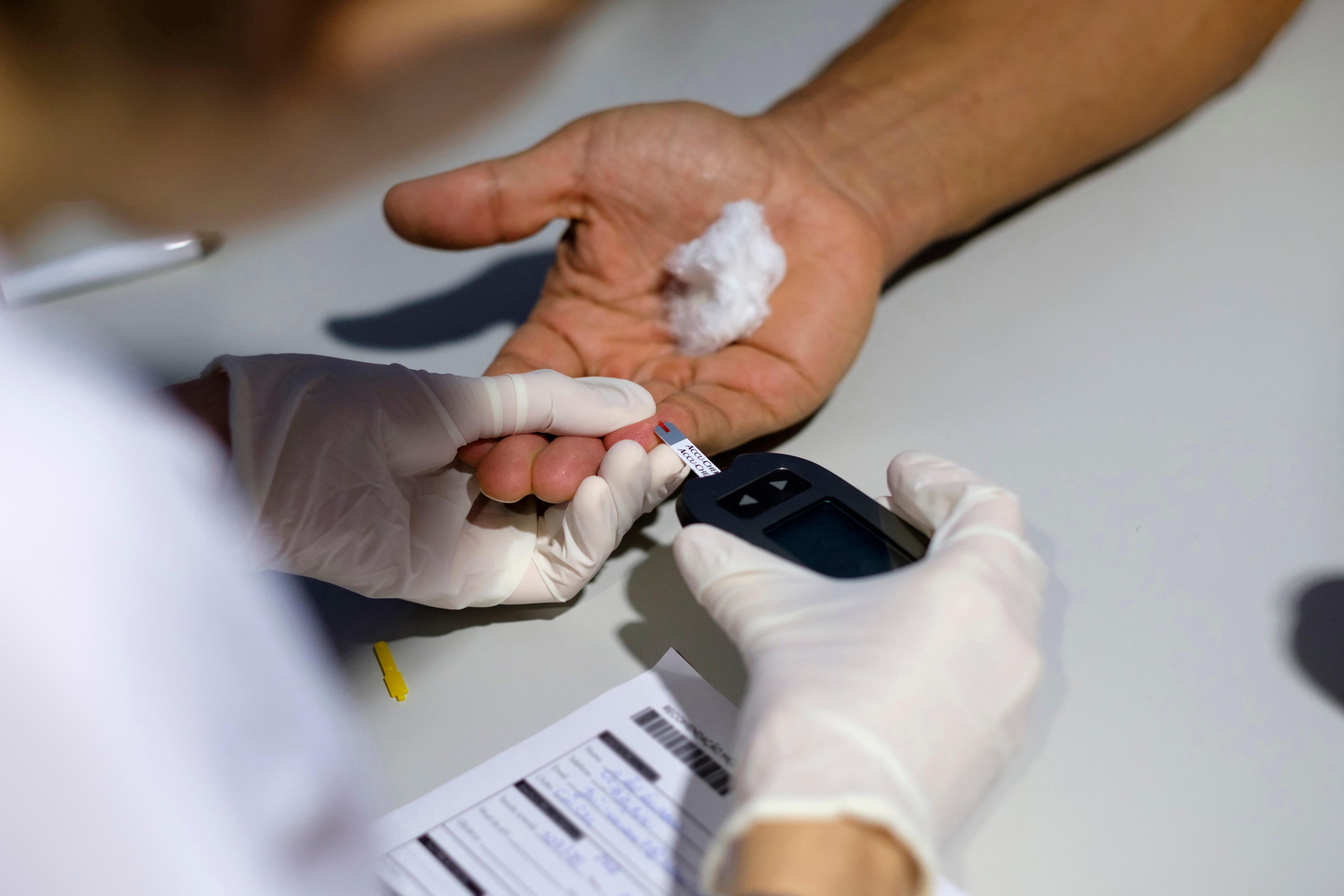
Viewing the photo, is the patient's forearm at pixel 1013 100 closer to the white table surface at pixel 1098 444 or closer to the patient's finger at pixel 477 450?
the white table surface at pixel 1098 444

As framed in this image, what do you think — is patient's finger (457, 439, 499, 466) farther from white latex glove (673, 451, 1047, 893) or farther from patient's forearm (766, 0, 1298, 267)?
patient's forearm (766, 0, 1298, 267)

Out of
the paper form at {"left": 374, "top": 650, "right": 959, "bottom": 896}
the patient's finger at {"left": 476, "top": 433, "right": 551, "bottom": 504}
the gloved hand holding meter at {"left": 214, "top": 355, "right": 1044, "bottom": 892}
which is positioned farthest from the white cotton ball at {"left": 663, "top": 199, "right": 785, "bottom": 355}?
the paper form at {"left": 374, "top": 650, "right": 959, "bottom": 896}

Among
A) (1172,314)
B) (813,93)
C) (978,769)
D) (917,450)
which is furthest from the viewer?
(813,93)

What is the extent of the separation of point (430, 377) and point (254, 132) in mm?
843

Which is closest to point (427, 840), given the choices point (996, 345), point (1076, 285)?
point (996, 345)

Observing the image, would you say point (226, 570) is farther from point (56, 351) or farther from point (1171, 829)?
point (1171, 829)

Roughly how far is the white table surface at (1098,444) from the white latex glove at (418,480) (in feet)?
0.19

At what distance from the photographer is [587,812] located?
0.58 m

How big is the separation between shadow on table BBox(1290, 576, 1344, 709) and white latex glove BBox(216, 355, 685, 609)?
505mm

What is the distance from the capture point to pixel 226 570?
1.79 ft

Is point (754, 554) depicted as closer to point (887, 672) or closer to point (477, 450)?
point (887, 672)

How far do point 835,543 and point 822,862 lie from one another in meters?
0.28

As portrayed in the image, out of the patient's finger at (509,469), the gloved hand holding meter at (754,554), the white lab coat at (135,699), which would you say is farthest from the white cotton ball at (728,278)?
the white lab coat at (135,699)

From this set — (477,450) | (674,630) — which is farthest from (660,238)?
(674,630)
